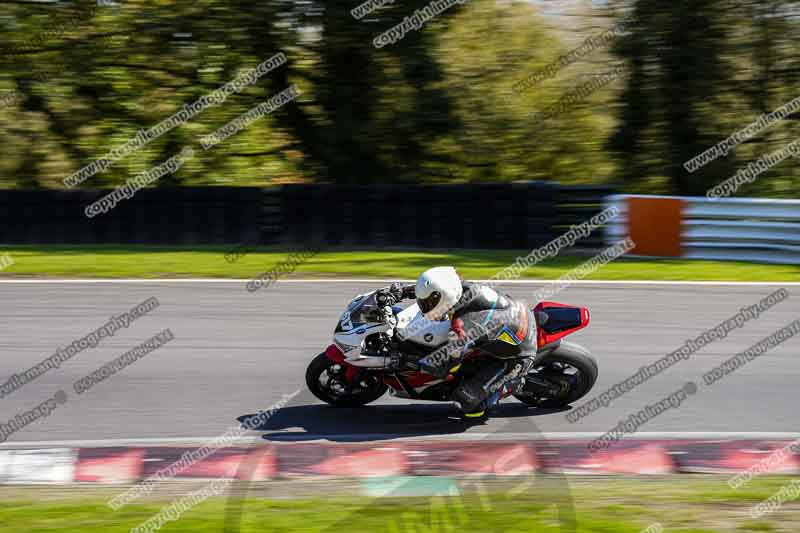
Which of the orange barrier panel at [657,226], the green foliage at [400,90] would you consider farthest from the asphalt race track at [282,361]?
the green foliage at [400,90]

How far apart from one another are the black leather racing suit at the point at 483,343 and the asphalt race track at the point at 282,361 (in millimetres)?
385

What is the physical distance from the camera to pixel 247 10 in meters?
20.1

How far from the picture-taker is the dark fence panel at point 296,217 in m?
16.7

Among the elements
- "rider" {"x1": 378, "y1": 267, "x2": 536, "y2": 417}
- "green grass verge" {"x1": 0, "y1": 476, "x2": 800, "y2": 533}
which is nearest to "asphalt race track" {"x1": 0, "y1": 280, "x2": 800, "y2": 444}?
"rider" {"x1": 378, "y1": 267, "x2": 536, "y2": 417}

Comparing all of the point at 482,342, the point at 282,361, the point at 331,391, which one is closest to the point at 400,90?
the point at 282,361

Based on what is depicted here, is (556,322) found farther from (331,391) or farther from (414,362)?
(331,391)

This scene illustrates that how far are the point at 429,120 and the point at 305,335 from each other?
9848 mm

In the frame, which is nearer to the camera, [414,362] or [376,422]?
[414,362]

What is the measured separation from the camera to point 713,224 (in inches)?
625

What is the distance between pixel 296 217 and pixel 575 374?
8.94 m

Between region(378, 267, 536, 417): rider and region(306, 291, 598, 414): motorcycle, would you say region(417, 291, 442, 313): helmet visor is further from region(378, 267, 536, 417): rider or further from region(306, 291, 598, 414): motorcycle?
region(306, 291, 598, 414): motorcycle

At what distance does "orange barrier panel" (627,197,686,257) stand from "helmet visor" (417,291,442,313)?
873 cm

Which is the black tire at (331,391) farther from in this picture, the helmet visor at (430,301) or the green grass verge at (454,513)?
the green grass verge at (454,513)

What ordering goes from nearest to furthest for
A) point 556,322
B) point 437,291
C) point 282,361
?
point 437,291 < point 556,322 < point 282,361
